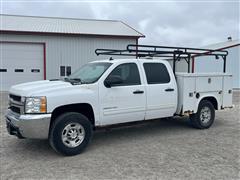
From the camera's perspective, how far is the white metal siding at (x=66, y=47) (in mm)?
17019

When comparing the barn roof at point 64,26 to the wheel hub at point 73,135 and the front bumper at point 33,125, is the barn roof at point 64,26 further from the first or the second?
the front bumper at point 33,125

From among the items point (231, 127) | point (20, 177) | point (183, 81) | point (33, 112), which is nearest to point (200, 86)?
point (183, 81)

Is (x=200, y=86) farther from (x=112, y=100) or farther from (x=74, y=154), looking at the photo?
(x=74, y=154)

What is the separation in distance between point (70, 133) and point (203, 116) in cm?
404

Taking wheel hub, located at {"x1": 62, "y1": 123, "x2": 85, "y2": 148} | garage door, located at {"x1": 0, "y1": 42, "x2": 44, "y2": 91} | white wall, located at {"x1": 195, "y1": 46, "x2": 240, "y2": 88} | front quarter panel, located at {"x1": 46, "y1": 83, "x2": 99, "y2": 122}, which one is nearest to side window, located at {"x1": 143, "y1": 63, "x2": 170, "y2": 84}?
front quarter panel, located at {"x1": 46, "y1": 83, "x2": 99, "y2": 122}

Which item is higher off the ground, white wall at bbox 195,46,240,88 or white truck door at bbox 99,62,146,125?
white wall at bbox 195,46,240,88

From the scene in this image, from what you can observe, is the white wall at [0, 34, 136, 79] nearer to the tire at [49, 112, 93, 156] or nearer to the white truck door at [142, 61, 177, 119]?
the white truck door at [142, 61, 177, 119]

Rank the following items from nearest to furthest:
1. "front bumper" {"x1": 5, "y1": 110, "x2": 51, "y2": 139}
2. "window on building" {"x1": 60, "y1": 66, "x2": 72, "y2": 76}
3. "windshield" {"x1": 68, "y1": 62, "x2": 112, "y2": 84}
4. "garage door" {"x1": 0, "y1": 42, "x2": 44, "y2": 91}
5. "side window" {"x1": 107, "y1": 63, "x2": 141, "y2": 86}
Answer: "front bumper" {"x1": 5, "y1": 110, "x2": 51, "y2": 139}
"windshield" {"x1": 68, "y1": 62, "x2": 112, "y2": 84}
"side window" {"x1": 107, "y1": 63, "x2": 141, "y2": 86}
"garage door" {"x1": 0, "y1": 42, "x2": 44, "y2": 91}
"window on building" {"x1": 60, "y1": 66, "x2": 72, "y2": 76}

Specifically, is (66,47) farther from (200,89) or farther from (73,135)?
(73,135)

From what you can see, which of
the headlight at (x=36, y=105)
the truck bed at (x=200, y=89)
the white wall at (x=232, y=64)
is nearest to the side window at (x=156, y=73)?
the truck bed at (x=200, y=89)

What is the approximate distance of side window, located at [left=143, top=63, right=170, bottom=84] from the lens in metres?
6.23

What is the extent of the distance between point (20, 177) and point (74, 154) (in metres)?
1.20

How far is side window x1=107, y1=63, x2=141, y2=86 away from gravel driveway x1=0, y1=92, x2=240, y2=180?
1.39 m

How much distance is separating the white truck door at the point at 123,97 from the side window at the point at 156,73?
0.97 ft
